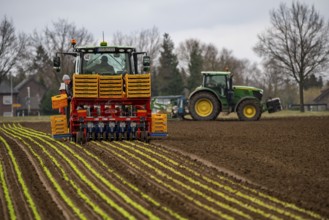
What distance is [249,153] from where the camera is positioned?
13125mm

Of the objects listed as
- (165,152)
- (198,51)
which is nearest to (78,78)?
(165,152)

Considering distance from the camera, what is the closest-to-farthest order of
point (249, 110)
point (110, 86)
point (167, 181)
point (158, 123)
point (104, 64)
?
point (167, 181) < point (110, 86) < point (158, 123) < point (104, 64) < point (249, 110)

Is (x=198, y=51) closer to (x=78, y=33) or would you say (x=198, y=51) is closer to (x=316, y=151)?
(x=78, y=33)

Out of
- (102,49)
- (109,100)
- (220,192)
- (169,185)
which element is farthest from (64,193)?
(102,49)

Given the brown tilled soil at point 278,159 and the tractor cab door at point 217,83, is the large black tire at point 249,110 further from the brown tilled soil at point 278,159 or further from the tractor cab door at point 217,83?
the brown tilled soil at point 278,159

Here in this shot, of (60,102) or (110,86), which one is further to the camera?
(60,102)

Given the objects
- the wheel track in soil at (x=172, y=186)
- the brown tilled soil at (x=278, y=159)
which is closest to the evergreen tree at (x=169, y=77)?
the brown tilled soil at (x=278, y=159)

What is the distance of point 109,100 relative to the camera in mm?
16203

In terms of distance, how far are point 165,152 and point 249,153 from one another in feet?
5.92

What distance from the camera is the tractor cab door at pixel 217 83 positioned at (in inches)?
1164

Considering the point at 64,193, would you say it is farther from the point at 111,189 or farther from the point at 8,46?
the point at 8,46

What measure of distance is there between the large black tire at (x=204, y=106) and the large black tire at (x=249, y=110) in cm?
115

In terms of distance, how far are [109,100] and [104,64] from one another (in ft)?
4.02

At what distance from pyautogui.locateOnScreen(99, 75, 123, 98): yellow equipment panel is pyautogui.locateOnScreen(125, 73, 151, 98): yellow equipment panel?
0.25m
